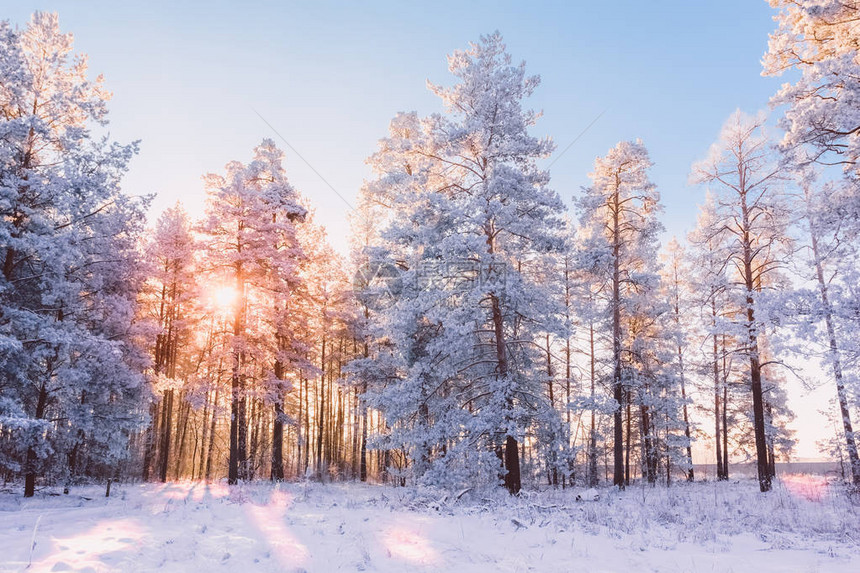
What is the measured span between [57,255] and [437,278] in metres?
10.8

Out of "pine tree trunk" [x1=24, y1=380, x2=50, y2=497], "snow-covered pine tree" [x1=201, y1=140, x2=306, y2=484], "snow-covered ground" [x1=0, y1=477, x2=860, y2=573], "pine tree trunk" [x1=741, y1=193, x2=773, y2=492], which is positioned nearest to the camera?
"snow-covered ground" [x1=0, y1=477, x2=860, y2=573]

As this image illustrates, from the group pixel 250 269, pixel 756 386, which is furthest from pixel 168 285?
pixel 756 386

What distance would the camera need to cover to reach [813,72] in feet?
36.4

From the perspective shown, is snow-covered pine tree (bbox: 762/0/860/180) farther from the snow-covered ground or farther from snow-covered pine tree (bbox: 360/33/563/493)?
the snow-covered ground

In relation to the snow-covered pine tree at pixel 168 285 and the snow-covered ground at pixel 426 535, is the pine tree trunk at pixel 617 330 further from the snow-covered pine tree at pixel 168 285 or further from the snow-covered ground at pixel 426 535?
the snow-covered pine tree at pixel 168 285

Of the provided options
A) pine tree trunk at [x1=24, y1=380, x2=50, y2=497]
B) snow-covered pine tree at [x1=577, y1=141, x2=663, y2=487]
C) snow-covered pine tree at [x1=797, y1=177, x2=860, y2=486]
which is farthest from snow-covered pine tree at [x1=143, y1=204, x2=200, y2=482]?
snow-covered pine tree at [x1=797, y1=177, x2=860, y2=486]

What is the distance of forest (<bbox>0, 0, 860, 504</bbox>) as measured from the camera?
11.9m

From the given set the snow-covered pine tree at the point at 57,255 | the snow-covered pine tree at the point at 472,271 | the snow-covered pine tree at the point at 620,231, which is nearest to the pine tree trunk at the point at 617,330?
the snow-covered pine tree at the point at 620,231

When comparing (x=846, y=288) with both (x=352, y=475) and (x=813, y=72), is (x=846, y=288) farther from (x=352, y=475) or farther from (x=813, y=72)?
(x=352, y=475)

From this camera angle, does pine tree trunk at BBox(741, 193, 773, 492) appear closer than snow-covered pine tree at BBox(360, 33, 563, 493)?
No

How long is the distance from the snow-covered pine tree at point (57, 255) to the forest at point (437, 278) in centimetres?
7

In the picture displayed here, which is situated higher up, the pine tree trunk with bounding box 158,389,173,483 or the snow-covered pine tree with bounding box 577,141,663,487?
the snow-covered pine tree with bounding box 577,141,663,487

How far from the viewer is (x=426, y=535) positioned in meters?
8.41

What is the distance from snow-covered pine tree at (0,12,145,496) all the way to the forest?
0.22ft
